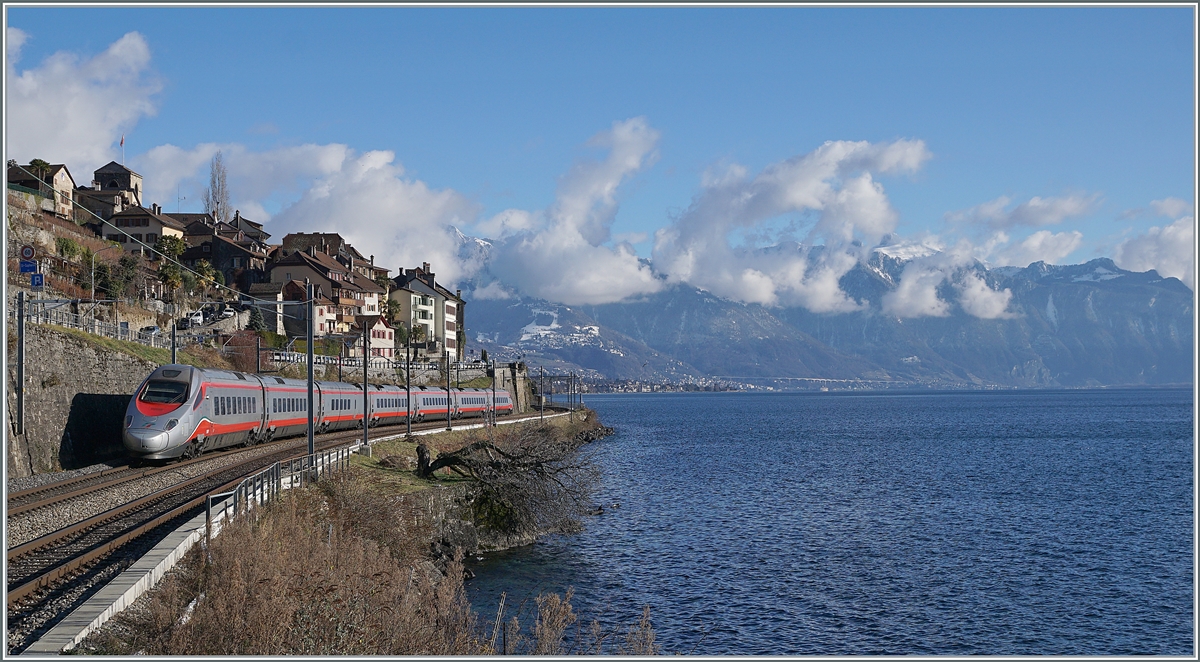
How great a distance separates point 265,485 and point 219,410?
1268 cm

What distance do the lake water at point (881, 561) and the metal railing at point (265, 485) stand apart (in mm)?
5574

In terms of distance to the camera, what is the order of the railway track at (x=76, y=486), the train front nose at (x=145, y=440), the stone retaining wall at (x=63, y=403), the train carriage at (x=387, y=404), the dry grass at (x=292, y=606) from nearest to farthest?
the dry grass at (x=292, y=606), the railway track at (x=76, y=486), the train front nose at (x=145, y=440), the stone retaining wall at (x=63, y=403), the train carriage at (x=387, y=404)

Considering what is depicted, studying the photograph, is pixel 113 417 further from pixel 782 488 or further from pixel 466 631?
pixel 782 488

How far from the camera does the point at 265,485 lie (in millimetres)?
23438

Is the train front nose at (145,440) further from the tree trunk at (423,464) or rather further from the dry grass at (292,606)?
the dry grass at (292,606)

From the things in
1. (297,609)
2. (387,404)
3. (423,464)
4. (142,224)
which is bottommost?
(423,464)

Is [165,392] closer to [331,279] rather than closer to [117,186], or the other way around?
[331,279]

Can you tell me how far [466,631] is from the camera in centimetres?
1634

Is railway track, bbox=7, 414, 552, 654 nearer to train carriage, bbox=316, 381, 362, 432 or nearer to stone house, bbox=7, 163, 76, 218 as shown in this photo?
train carriage, bbox=316, 381, 362, 432

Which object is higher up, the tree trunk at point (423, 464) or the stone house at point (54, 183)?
the stone house at point (54, 183)

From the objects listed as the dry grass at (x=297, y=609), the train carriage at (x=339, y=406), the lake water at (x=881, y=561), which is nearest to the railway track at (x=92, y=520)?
the dry grass at (x=297, y=609)

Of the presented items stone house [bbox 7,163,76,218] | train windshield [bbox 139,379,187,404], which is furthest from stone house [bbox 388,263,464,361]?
train windshield [bbox 139,379,187,404]

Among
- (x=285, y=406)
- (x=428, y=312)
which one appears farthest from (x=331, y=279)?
(x=285, y=406)

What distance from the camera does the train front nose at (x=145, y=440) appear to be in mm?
30438
